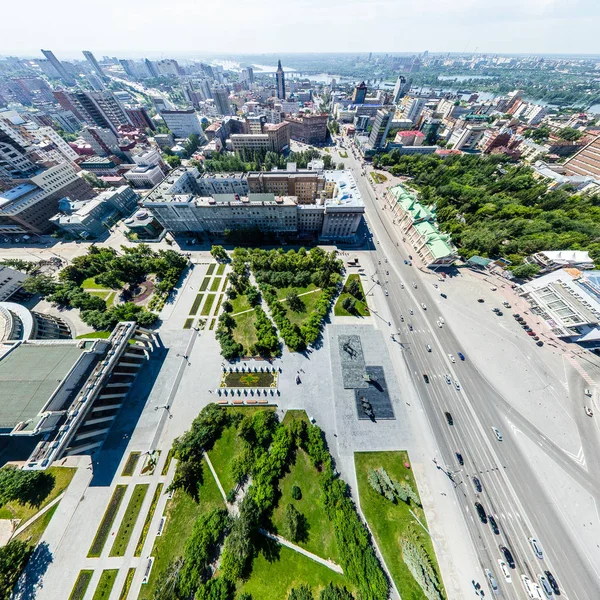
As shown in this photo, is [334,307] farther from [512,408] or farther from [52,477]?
[52,477]

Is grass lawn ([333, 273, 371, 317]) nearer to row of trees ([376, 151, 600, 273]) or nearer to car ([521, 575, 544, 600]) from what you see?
row of trees ([376, 151, 600, 273])

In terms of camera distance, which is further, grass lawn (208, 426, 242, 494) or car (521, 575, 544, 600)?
grass lawn (208, 426, 242, 494)

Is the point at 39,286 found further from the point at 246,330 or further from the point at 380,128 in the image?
the point at 380,128

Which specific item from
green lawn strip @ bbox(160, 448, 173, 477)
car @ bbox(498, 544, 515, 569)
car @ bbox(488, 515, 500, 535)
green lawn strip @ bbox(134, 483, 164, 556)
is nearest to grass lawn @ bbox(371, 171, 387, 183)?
car @ bbox(488, 515, 500, 535)

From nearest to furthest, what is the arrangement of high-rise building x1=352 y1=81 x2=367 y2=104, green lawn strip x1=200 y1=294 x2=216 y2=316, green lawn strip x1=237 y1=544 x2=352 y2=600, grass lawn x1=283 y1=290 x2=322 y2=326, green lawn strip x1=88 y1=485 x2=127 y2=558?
green lawn strip x1=237 y1=544 x2=352 y2=600 < green lawn strip x1=88 y1=485 x2=127 y2=558 < grass lawn x1=283 y1=290 x2=322 y2=326 < green lawn strip x1=200 y1=294 x2=216 y2=316 < high-rise building x1=352 y1=81 x2=367 y2=104

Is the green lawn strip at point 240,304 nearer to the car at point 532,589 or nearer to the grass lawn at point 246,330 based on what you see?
the grass lawn at point 246,330

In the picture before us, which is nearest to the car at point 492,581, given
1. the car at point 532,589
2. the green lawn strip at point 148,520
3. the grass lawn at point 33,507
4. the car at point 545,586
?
the car at point 532,589

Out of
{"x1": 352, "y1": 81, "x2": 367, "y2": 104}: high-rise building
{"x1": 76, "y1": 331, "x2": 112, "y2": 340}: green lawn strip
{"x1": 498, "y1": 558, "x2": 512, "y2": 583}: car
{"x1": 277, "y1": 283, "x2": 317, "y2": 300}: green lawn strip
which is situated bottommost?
{"x1": 498, "y1": 558, "x2": 512, "y2": 583}: car
